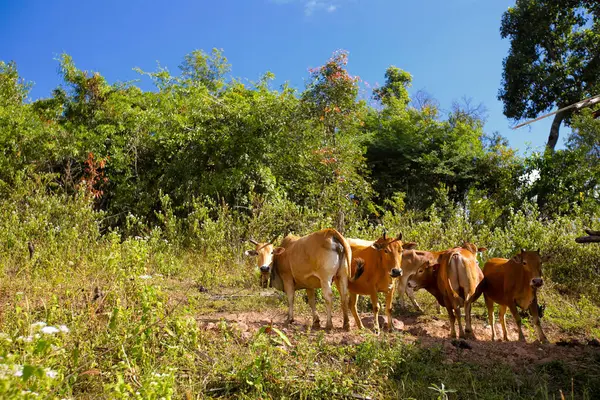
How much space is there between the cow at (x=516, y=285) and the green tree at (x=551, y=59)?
44.2 feet

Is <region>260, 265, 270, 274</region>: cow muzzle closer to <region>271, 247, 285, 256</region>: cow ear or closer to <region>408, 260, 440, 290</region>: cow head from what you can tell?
<region>271, 247, 285, 256</region>: cow ear

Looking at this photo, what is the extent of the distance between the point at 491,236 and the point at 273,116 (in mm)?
5937

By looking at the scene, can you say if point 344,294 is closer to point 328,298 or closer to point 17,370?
point 328,298

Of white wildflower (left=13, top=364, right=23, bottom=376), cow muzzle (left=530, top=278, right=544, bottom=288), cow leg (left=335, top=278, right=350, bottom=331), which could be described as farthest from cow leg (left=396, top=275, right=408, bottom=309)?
white wildflower (left=13, top=364, right=23, bottom=376)

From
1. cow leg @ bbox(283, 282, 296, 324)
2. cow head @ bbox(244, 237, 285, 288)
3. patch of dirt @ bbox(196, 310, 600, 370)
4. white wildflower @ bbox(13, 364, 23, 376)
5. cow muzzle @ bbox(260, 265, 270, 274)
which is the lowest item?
patch of dirt @ bbox(196, 310, 600, 370)

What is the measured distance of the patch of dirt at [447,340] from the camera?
17.9 feet

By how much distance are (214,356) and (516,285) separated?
13.7 ft

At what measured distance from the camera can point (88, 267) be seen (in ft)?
23.5

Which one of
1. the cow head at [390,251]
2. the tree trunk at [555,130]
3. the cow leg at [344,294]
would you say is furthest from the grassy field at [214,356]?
the tree trunk at [555,130]

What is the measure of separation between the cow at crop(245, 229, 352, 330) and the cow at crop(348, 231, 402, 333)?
0.37 meters

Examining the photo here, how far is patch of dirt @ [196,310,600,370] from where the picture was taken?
214 inches

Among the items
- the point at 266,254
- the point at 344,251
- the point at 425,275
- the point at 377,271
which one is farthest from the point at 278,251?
the point at 425,275

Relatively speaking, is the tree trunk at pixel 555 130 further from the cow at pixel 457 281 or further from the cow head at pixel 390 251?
the cow head at pixel 390 251

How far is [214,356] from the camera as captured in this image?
4809 millimetres
